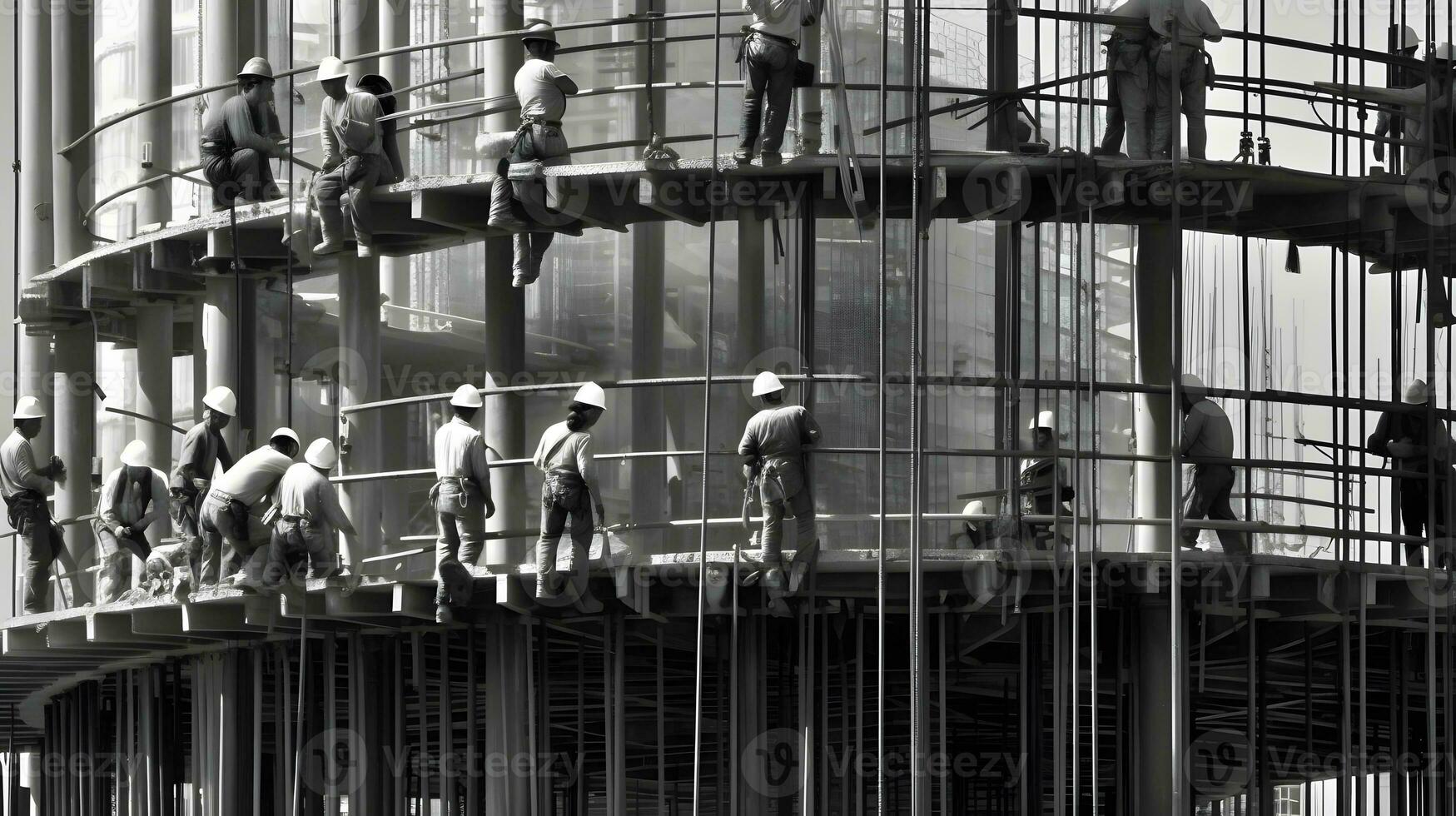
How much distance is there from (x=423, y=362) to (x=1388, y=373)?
12.4m

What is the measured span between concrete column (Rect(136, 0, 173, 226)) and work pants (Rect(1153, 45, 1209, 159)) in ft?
36.1

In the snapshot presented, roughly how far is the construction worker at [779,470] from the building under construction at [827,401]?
1.65 feet

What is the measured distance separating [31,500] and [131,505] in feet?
6.44

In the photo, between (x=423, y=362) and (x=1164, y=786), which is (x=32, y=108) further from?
(x=1164, y=786)

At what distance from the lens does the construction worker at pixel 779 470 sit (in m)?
20.0

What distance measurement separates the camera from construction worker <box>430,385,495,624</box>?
68.2 ft

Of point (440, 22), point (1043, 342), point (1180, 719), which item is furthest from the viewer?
point (440, 22)

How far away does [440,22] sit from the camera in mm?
31250

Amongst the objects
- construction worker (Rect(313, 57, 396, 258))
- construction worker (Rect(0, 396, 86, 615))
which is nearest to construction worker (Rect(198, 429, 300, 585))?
construction worker (Rect(313, 57, 396, 258))

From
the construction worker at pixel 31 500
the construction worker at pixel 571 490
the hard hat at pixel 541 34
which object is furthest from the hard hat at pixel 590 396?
the construction worker at pixel 31 500

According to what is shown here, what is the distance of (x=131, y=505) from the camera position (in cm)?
2462

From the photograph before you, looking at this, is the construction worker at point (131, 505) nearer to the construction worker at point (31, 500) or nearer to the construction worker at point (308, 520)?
the construction worker at point (31, 500)

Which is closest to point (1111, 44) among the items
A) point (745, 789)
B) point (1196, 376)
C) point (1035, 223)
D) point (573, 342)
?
point (1035, 223)

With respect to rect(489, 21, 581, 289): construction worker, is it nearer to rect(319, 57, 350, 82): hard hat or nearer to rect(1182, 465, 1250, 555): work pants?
rect(319, 57, 350, 82): hard hat
